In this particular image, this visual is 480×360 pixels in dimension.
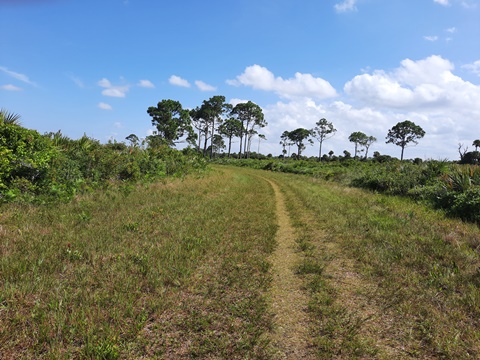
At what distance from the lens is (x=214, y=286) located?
4.72 metres

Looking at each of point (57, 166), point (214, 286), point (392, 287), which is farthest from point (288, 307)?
point (57, 166)

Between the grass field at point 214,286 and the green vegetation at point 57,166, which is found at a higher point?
the green vegetation at point 57,166

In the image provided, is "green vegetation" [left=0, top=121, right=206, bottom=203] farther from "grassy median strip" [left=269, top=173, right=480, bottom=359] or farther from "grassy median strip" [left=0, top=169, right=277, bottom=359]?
"grassy median strip" [left=269, top=173, right=480, bottom=359]

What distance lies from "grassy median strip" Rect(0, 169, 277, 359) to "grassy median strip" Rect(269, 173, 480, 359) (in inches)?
39.2

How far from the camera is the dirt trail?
3312 millimetres

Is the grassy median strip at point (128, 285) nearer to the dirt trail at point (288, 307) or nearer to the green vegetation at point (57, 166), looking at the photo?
the dirt trail at point (288, 307)

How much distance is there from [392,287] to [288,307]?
209cm

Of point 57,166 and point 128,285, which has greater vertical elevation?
point 57,166

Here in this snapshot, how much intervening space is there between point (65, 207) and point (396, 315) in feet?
30.3

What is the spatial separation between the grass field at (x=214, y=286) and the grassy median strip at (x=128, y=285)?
0.06 feet

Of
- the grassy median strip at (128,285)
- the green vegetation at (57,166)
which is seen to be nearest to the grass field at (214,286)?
the grassy median strip at (128,285)

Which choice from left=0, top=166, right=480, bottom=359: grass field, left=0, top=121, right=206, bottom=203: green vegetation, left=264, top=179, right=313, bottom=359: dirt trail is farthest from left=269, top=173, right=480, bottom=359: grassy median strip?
left=0, top=121, right=206, bottom=203: green vegetation

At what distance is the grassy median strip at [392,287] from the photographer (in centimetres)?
344

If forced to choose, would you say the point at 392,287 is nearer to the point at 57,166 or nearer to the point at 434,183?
the point at 57,166
